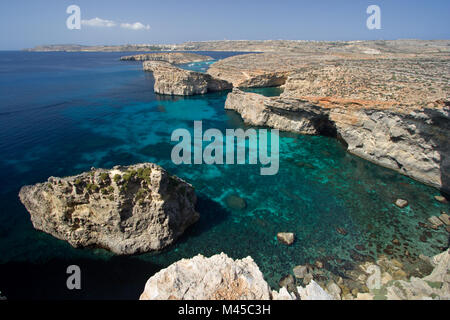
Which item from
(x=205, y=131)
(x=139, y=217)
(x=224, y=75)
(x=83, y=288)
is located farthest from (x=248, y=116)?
(x=224, y=75)

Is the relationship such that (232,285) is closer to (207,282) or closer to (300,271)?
(207,282)

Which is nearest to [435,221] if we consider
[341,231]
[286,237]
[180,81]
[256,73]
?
[341,231]

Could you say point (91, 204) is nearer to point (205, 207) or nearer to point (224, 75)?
point (205, 207)

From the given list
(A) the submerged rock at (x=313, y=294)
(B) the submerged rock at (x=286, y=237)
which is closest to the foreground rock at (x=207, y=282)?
(A) the submerged rock at (x=313, y=294)

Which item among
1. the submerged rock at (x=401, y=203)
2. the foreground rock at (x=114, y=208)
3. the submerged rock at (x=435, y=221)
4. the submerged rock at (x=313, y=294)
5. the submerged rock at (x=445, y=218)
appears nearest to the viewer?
the submerged rock at (x=313, y=294)

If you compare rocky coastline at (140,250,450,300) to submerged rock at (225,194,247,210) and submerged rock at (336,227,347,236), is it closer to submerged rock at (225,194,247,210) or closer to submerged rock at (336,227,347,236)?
submerged rock at (336,227,347,236)

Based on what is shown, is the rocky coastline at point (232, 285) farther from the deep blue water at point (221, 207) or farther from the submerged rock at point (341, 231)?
the submerged rock at point (341, 231)
